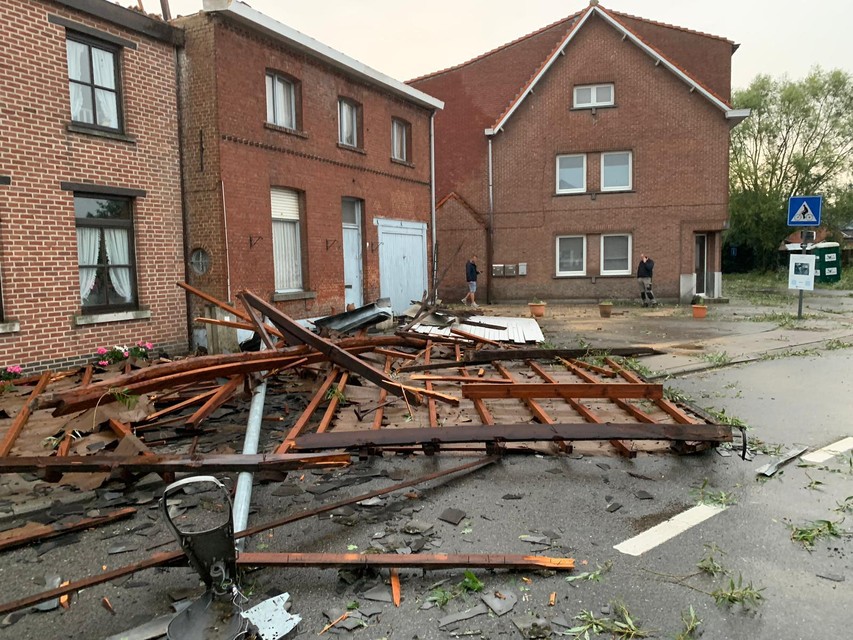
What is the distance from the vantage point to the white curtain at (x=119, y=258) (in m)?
10.5

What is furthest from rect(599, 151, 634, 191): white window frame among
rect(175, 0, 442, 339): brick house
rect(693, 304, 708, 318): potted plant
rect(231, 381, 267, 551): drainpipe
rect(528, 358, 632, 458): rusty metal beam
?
rect(231, 381, 267, 551): drainpipe

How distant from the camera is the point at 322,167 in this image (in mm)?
14617

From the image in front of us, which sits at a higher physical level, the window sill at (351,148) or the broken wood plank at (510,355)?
the window sill at (351,148)

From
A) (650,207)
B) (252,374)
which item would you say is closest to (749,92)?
(650,207)

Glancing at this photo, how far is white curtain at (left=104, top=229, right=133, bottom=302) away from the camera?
34.6ft

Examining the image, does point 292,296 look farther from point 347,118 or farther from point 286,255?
point 347,118

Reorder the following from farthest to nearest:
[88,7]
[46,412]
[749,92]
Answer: [749,92]
[88,7]
[46,412]

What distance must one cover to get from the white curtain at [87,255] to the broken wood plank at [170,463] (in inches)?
252

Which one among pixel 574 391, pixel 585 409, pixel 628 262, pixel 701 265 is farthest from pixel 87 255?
pixel 701 265

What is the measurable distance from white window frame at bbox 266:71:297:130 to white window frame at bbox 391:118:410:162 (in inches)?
182

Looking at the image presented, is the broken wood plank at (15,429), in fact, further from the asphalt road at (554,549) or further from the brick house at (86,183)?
the brick house at (86,183)

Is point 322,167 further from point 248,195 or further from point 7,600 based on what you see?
point 7,600

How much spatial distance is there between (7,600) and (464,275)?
75.6ft

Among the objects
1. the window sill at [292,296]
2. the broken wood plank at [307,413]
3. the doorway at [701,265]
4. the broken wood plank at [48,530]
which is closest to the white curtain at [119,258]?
the window sill at [292,296]
